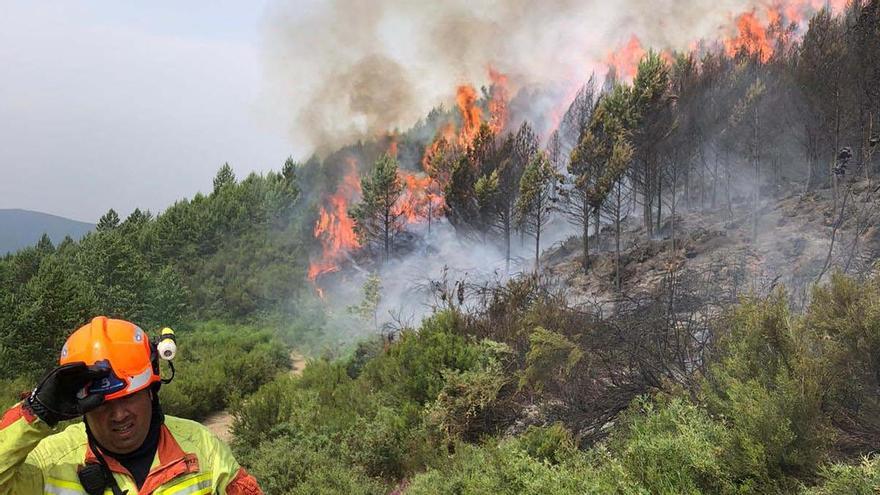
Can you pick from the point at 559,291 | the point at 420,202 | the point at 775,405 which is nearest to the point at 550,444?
the point at 775,405

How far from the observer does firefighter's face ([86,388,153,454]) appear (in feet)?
6.40

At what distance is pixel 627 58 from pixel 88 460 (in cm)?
3229

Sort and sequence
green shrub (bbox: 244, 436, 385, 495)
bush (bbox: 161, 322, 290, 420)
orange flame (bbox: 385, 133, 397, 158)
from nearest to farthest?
green shrub (bbox: 244, 436, 385, 495)
bush (bbox: 161, 322, 290, 420)
orange flame (bbox: 385, 133, 397, 158)

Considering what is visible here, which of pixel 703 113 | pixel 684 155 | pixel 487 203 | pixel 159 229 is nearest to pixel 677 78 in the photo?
pixel 703 113

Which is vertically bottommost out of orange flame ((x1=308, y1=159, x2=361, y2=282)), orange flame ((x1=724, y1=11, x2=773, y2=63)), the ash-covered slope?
the ash-covered slope

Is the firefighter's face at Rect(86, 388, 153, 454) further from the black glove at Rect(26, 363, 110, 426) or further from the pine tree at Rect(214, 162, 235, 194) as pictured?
the pine tree at Rect(214, 162, 235, 194)

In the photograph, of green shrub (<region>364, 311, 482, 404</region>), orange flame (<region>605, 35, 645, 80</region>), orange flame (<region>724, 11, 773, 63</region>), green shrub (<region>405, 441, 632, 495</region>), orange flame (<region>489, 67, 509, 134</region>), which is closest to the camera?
green shrub (<region>405, 441, 632, 495</region>)

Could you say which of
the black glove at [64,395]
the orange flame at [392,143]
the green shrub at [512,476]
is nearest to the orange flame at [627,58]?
the orange flame at [392,143]

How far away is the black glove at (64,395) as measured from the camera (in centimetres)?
171

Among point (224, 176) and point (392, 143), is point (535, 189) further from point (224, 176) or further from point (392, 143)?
point (224, 176)

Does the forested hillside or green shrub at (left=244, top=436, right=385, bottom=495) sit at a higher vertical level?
the forested hillside

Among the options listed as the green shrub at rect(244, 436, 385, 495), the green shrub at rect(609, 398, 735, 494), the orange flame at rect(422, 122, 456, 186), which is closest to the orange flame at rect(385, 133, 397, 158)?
the orange flame at rect(422, 122, 456, 186)

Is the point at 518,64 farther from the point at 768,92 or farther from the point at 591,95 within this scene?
the point at 768,92

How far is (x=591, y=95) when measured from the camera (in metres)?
28.0
